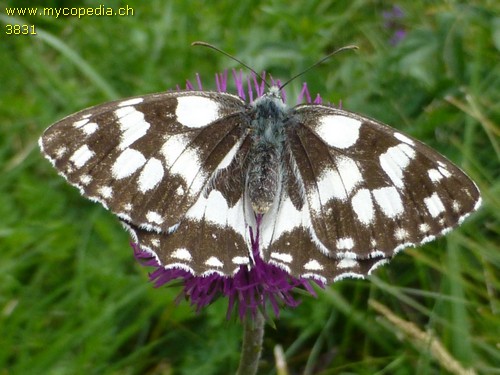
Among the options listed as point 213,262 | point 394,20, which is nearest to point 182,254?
point 213,262

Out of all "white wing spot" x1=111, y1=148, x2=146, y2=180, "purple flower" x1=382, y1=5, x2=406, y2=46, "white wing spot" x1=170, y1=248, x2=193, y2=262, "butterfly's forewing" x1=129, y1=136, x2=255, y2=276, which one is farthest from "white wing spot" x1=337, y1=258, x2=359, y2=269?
"purple flower" x1=382, y1=5, x2=406, y2=46

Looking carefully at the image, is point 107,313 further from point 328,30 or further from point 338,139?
point 328,30

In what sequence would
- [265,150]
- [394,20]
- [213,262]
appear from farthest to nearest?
[394,20] < [265,150] < [213,262]

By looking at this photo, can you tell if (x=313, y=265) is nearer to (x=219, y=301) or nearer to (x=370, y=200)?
(x=370, y=200)

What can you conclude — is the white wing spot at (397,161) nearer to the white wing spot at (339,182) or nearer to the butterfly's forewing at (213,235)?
the white wing spot at (339,182)

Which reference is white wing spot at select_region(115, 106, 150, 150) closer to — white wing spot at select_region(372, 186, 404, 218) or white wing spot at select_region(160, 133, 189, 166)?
white wing spot at select_region(160, 133, 189, 166)

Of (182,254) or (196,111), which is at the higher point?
(196,111)

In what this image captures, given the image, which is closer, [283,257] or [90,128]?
[283,257]
